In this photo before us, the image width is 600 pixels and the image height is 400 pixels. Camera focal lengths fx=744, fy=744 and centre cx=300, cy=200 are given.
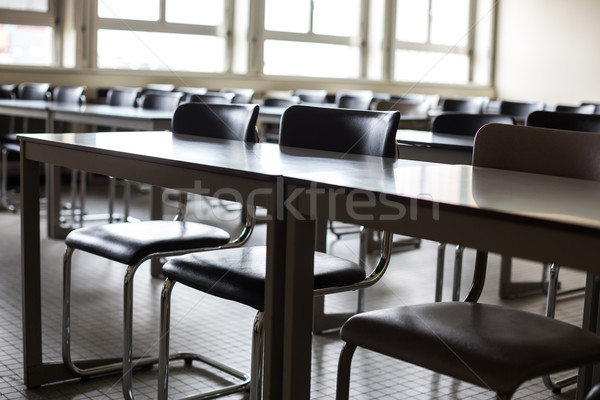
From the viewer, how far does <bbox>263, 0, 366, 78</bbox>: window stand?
25.1ft

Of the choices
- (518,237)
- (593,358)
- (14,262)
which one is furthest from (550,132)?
(14,262)

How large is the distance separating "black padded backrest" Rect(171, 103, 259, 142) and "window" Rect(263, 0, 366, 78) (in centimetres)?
550

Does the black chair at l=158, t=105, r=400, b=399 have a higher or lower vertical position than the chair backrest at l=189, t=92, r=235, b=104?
lower

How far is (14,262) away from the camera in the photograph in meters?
3.31

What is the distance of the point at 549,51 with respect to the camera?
30.5ft

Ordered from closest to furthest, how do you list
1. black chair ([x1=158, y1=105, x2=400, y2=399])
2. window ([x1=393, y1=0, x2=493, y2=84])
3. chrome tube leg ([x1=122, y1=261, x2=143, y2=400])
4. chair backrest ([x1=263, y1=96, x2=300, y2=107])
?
black chair ([x1=158, y1=105, x2=400, y2=399]) → chrome tube leg ([x1=122, y1=261, x2=143, y2=400]) → chair backrest ([x1=263, y1=96, x2=300, y2=107]) → window ([x1=393, y1=0, x2=493, y2=84])

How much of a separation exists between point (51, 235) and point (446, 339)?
3.09 metres

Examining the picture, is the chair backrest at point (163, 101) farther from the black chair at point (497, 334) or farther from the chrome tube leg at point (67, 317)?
the black chair at point (497, 334)

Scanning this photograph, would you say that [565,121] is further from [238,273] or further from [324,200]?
[324,200]

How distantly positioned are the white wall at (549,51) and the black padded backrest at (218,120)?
7.81 metres

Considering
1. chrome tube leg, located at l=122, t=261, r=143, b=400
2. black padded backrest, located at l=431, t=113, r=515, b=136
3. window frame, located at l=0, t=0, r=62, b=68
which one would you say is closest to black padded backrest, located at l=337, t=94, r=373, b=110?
black padded backrest, located at l=431, t=113, r=515, b=136

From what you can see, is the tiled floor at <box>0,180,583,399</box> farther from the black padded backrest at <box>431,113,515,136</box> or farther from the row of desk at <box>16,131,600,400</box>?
the black padded backrest at <box>431,113,515,136</box>

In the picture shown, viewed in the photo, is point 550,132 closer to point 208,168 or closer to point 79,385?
point 208,168

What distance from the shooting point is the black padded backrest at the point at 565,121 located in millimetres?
2197
